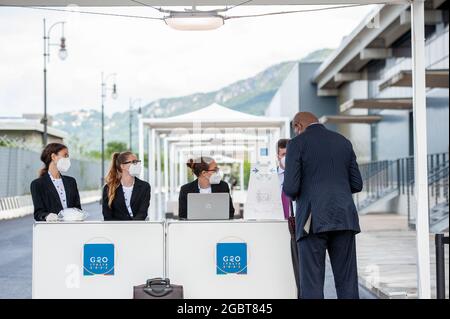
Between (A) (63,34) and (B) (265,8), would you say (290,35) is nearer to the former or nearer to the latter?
(B) (265,8)

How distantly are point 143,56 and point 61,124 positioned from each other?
161cm

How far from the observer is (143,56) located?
7.52 m

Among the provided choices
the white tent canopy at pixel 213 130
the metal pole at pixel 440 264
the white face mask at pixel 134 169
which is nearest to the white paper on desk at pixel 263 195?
the white face mask at pixel 134 169

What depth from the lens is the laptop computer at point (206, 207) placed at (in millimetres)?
6309

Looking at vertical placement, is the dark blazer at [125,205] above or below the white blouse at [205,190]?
below

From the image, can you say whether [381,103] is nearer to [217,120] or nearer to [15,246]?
[217,120]

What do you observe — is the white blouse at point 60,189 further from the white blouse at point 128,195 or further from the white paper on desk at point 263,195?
the white paper on desk at point 263,195

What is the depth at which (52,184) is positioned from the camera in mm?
6750

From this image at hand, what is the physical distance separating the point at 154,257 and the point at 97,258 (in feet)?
1.48

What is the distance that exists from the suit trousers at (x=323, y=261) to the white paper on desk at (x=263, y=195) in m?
1.10

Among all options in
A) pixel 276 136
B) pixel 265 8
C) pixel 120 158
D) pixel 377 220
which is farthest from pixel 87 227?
pixel 377 220

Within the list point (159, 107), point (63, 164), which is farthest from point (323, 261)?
point (159, 107)

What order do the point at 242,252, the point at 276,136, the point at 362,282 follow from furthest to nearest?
the point at 276,136 → the point at 362,282 → the point at 242,252

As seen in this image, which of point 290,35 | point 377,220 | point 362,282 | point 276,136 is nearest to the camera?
point 290,35
